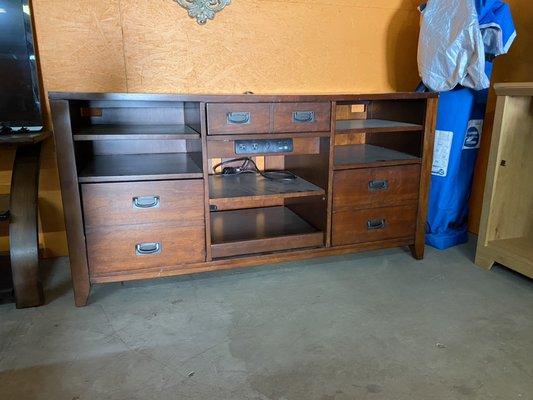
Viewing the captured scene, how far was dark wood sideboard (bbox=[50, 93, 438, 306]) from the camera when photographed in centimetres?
162

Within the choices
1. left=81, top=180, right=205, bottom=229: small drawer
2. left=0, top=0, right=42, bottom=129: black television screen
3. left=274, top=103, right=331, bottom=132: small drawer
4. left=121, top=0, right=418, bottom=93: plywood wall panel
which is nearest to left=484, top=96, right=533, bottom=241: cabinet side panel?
left=121, top=0, right=418, bottom=93: plywood wall panel

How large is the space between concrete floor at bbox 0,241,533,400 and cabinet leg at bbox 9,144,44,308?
0.08 metres

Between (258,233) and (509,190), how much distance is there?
1.27 metres

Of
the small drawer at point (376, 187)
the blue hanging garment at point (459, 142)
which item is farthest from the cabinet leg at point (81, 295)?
the blue hanging garment at point (459, 142)

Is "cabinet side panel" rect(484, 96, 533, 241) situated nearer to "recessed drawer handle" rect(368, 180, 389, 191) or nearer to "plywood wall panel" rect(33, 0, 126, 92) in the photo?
"recessed drawer handle" rect(368, 180, 389, 191)

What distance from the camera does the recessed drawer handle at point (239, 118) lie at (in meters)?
1.67

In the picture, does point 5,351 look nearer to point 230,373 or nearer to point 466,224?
point 230,373

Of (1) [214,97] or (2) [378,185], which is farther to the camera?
(2) [378,185]

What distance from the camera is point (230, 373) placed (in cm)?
130

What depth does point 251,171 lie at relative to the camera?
88.0 inches

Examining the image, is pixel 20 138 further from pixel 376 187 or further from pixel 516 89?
pixel 516 89

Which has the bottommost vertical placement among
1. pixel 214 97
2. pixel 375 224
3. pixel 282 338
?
pixel 282 338

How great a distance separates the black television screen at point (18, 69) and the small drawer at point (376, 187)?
4.55 feet

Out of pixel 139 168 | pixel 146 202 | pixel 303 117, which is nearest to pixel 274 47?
pixel 303 117
